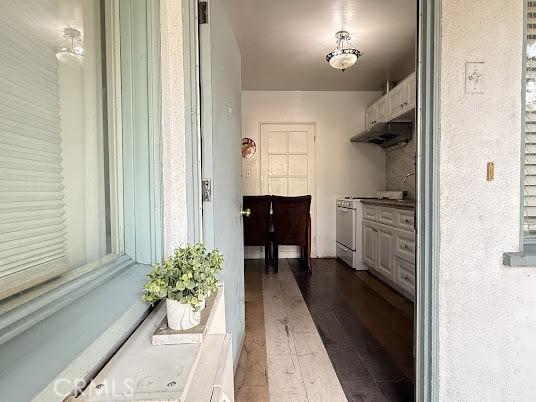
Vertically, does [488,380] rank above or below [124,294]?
below

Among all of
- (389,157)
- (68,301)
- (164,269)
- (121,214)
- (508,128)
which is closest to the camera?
(68,301)

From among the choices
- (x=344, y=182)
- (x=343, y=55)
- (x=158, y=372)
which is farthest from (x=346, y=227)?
(x=158, y=372)

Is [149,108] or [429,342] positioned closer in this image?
[149,108]

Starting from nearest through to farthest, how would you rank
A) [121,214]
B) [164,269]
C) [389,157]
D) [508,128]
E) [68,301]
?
→ [68,301], [164,269], [121,214], [508,128], [389,157]

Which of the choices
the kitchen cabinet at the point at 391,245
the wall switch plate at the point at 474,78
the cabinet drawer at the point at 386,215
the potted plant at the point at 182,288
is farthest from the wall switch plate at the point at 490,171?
the cabinet drawer at the point at 386,215

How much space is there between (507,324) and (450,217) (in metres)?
0.49

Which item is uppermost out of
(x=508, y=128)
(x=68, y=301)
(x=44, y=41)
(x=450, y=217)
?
(x=44, y=41)

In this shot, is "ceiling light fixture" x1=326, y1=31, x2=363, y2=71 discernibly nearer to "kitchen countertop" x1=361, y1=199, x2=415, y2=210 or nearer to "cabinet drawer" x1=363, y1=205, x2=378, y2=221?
"kitchen countertop" x1=361, y1=199, x2=415, y2=210

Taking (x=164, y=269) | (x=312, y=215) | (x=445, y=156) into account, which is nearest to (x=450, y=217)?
(x=445, y=156)

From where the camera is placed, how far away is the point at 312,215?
4371 millimetres

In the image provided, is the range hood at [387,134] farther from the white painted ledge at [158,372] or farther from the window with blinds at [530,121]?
the white painted ledge at [158,372]

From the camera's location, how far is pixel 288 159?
4.37 m

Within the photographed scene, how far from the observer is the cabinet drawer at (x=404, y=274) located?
246 centimetres

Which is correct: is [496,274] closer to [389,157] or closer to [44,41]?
[44,41]
